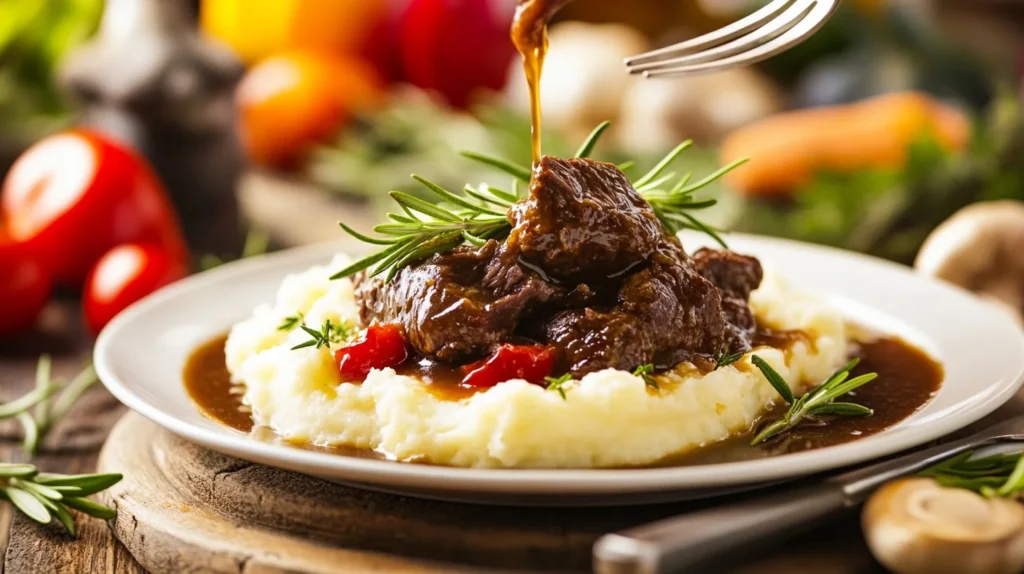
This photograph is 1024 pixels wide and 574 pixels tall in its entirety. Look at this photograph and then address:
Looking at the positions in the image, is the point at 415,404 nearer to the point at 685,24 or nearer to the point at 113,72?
the point at 113,72

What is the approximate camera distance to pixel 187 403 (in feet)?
16.1

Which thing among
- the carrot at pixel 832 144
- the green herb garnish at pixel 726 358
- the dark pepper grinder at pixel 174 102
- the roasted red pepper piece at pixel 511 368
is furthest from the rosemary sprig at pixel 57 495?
the carrot at pixel 832 144

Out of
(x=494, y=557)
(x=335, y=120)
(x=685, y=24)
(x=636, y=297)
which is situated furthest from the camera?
(x=685, y=24)

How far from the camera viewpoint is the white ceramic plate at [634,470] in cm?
384

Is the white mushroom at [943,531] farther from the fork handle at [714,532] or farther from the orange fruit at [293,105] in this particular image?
the orange fruit at [293,105]

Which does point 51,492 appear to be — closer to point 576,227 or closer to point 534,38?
point 576,227

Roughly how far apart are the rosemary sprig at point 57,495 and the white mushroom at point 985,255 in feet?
16.6

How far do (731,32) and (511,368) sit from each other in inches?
72.2

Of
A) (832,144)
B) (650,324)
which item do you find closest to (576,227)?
(650,324)

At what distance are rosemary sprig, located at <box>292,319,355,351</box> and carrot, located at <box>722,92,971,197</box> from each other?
229 inches

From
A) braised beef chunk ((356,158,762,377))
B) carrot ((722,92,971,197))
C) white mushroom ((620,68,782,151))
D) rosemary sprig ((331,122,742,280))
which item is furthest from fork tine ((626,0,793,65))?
white mushroom ((620,68,782,151))

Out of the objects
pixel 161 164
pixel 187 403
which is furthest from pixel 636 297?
pixel 161 164

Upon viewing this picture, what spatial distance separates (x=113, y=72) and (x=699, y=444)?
A: 702cm

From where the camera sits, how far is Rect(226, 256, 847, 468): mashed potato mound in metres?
4.14
